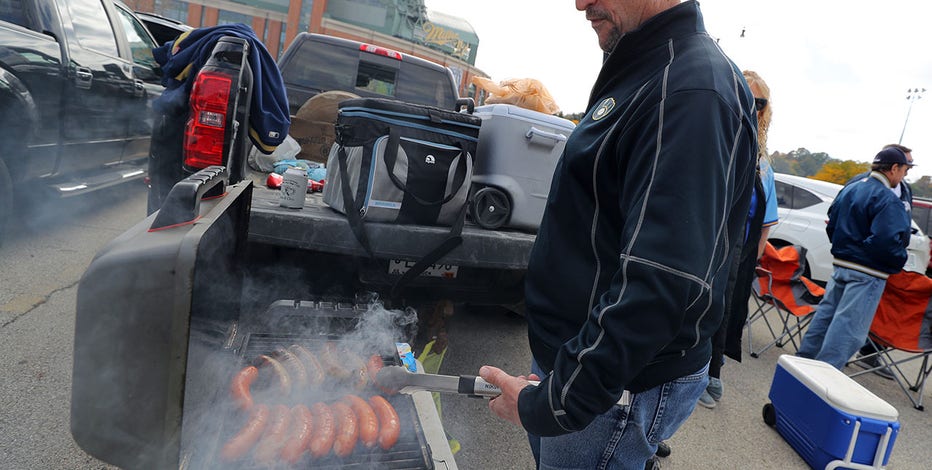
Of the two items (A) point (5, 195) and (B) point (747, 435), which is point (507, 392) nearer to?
(B) point (747, 435)

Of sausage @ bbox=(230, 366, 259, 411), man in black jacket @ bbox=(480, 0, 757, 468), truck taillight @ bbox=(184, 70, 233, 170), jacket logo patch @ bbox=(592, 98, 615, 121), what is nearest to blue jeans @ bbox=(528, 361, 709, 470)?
man in black jacket @ bbox=(480, 0, 757, 468)

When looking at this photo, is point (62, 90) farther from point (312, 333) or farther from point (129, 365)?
point (129, 365)

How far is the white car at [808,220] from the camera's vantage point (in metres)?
7.76

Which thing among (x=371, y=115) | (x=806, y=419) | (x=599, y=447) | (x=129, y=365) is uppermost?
(x=371, y=115)

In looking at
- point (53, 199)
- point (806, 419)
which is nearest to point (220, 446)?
point (806, 419)

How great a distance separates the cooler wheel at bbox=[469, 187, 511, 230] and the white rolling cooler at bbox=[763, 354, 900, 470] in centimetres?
234

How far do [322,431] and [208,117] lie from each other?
1.63 m

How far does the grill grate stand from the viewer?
1.75 m

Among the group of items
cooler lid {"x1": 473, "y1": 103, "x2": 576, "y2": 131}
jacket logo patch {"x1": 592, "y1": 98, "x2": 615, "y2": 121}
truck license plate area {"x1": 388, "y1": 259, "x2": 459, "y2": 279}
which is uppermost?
cooler lid {"x1": 473, "y1": 103, "x2": 576, "y2": 131}

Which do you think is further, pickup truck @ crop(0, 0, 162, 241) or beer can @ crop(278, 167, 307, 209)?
pickup truck @ crop(0, 0, 162, 241)

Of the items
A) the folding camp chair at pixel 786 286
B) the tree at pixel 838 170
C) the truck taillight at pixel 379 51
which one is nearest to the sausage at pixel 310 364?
the truck taillight at pixel 379 51

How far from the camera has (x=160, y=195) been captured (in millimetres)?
3270

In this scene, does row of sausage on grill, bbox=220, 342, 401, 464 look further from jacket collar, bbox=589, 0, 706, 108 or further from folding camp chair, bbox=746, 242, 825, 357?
folding camp chair, bbox=746, 242, 825, 357

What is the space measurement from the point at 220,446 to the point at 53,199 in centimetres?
528
